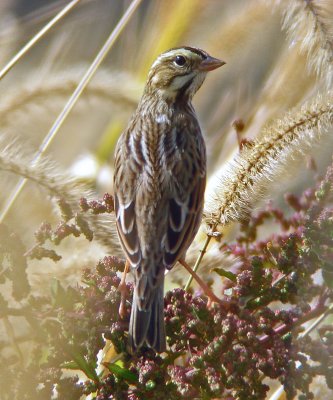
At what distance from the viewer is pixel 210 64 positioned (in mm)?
4738

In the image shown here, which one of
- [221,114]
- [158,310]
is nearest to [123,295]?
[158,310]

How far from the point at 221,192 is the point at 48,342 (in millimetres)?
994

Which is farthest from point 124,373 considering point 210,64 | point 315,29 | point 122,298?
point 210,64

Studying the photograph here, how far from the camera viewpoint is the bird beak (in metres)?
4.70

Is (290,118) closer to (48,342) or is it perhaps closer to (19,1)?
(48,342)

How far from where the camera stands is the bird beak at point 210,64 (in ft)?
15.4

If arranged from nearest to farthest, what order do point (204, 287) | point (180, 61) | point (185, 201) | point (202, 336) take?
point (202, 336)
point (204, 287)
point (185, 201)
point (180, 61)

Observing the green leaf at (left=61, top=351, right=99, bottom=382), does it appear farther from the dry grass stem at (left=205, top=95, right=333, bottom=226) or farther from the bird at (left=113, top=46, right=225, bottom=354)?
the dry grass stem at (left=205, top=95, right=333, bottom=226)

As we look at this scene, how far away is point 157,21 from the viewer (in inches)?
200

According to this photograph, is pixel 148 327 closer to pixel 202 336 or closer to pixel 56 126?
pixel 202 336

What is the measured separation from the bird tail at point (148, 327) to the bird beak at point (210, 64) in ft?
5.54

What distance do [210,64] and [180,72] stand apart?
25 centimetres

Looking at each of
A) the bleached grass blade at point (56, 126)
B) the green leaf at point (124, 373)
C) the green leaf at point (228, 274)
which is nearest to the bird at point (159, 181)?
the green leaf at point (124, 373)

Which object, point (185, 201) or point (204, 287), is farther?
point (185, 201)
